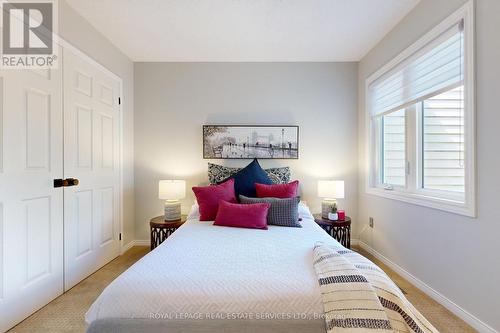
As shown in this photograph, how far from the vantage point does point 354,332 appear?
3.14 ft

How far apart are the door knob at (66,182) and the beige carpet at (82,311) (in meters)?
0.96

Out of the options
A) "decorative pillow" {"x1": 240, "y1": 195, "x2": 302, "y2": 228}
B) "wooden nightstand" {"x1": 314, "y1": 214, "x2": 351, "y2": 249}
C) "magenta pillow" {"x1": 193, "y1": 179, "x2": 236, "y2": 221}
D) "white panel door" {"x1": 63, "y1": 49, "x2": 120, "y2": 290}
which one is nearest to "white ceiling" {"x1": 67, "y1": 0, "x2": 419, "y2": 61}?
"white panel door" {"x1": 63, "y1": 49, "x2": 120, "y2": 290}

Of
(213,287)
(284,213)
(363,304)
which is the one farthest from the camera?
(284,213)

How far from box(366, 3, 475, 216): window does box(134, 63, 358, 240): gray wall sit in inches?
18.6

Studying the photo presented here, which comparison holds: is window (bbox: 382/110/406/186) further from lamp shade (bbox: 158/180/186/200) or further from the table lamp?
lamp shade (bbox: 158/180/186/200)

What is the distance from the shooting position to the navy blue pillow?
2.80 m

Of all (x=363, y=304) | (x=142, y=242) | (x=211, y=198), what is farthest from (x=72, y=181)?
(x=363, y=304)

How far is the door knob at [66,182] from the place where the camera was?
2035 millimetres

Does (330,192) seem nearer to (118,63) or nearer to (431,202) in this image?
(431,202)

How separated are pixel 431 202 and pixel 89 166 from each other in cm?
320

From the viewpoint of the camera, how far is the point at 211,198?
8.28 ft

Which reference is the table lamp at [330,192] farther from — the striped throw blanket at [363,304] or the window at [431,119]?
the striped throw blanket at [363,304]

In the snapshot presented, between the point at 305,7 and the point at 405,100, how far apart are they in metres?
1.32

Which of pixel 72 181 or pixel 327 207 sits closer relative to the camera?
pixel 72 181
